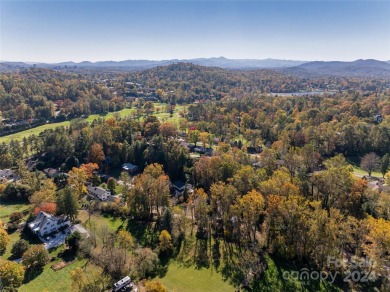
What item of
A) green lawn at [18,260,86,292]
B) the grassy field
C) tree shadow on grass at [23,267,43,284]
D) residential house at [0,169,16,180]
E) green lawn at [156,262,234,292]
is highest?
the grassy field

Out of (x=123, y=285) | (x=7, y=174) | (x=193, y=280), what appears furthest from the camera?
(x=7, y=174)

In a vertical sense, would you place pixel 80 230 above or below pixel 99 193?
below

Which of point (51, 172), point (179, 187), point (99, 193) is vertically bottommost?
point (179, 187)

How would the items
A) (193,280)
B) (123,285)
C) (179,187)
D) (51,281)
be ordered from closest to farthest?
(123,285) → (51,281) → (193,280) → (179,187)

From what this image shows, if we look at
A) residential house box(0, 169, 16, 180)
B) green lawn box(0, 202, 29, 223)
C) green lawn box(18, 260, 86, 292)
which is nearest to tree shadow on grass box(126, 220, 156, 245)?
green lawn box(18, 260, 86, 292)

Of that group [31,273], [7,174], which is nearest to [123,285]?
[31,273]

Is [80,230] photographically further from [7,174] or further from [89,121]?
[89,121]

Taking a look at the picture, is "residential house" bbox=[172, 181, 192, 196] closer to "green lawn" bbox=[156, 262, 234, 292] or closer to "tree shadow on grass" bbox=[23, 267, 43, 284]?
"green lawn" bbox=[156, 262, 234, 292]

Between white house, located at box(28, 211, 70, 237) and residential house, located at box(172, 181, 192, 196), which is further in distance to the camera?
residential house, located at box(172, 181, 192, 196)

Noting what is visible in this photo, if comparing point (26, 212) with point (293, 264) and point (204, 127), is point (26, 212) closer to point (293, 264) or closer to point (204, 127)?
point (293, 264)
